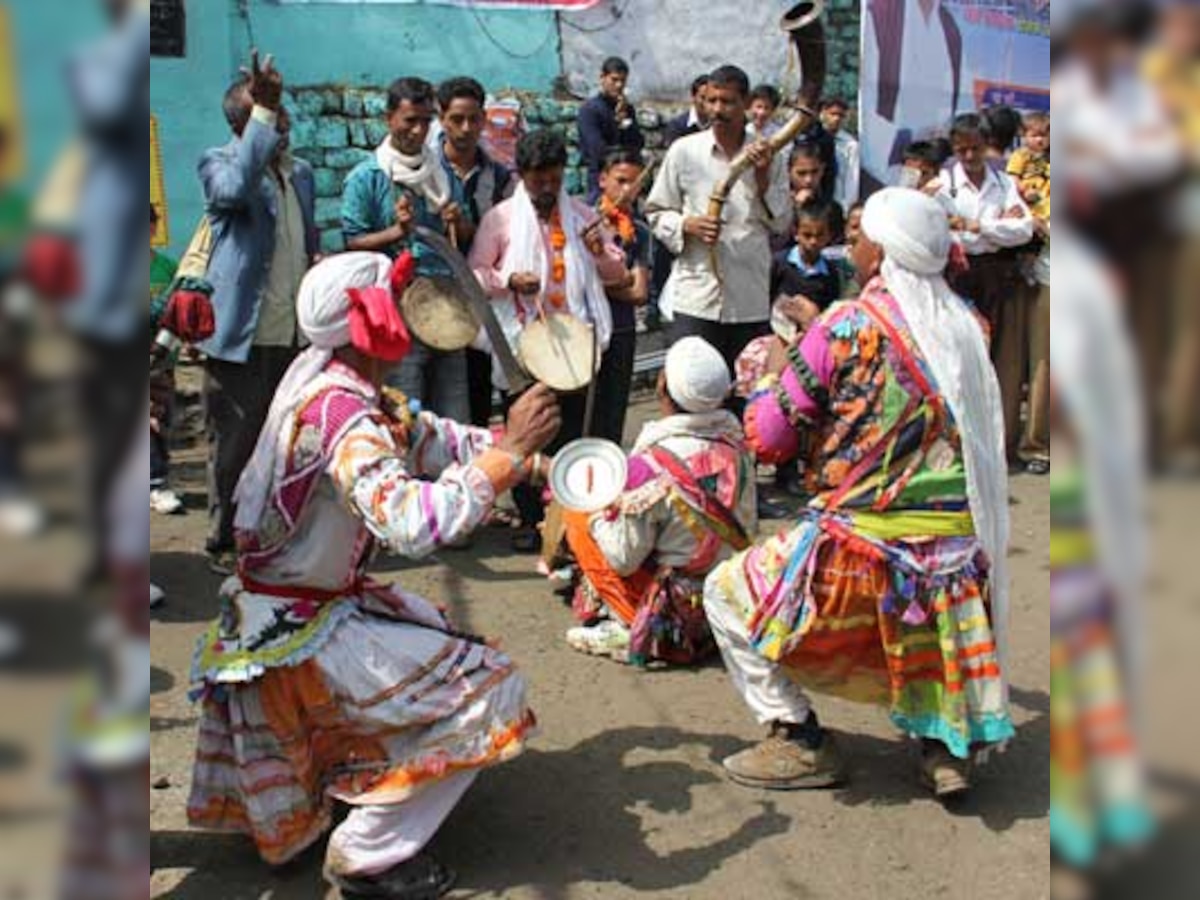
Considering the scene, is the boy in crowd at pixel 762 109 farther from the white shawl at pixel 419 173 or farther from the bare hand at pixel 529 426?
the bare hand at pixel 529 426

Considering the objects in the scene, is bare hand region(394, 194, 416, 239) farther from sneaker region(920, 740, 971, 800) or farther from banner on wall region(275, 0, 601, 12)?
banner on wall region(275, 0, 601, 12)

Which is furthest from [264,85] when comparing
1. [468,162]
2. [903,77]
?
[903,77]

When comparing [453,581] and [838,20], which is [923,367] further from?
[838,20]

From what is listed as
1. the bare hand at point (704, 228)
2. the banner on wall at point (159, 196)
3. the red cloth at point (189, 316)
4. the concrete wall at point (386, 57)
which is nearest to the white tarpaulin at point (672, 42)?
the concrete wall at point (386, 57)

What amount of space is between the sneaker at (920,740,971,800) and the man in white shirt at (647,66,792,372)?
3067 millimetres

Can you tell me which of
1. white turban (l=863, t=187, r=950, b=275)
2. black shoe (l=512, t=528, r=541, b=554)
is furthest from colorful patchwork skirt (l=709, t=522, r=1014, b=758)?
black shoe (l=512, t=528, r=541, b=554)

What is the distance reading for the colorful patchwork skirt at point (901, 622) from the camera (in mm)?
3693

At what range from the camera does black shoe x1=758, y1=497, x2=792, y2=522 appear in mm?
6767

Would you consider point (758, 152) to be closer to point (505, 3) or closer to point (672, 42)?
point (505, 3)

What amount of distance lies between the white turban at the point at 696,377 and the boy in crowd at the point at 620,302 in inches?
62.0

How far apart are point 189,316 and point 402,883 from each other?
2.67m

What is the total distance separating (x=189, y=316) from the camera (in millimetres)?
5289

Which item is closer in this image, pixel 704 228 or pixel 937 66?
pixel 704 228

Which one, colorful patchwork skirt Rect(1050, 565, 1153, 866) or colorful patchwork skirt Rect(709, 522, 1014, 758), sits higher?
colorful patchwork skirt Rect(1050, 565, 1153, 866)
